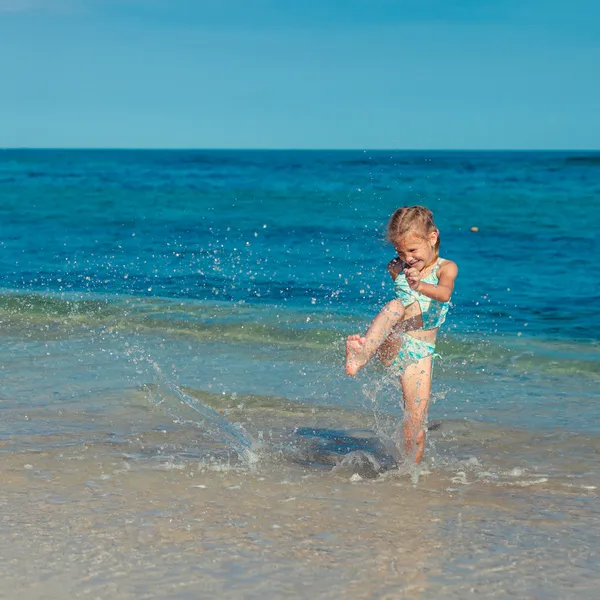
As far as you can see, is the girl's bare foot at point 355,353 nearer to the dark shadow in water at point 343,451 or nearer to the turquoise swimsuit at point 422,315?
the turquoise swimsuit at point 422,315

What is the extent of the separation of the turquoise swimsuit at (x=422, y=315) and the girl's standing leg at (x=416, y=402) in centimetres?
4

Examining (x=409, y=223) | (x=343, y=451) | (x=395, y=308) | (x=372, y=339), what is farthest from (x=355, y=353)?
(x=343, y=451)

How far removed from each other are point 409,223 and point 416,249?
5.8 inches

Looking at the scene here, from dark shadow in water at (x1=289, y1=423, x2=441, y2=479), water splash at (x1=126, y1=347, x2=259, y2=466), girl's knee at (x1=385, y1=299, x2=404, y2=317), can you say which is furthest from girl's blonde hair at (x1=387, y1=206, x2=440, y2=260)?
water splash at (x1=126, y1=347, x2=259, y2=466)

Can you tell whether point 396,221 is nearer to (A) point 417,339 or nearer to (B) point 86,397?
(A) point 417,339

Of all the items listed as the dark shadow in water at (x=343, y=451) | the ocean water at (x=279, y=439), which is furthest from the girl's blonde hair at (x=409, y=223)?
the dark shadow in water at (x=343, y=451)

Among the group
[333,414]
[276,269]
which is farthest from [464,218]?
[333,414]

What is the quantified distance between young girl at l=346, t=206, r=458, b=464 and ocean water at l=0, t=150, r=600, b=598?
34 centimetres

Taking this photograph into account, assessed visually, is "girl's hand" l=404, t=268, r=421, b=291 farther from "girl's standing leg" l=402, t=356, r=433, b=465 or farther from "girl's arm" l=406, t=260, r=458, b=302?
"girl's standing leg" l=402, t=356, r=433, b=465

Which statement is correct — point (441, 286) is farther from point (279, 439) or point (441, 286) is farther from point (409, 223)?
point (279, 439)

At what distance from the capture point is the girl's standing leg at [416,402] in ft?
15.9

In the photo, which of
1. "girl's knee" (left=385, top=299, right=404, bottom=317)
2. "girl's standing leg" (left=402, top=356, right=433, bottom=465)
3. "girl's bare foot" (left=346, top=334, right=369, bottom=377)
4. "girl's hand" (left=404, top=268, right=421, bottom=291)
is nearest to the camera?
"girl's bare foot" (left=346, top=334, right=369, bottom=377)

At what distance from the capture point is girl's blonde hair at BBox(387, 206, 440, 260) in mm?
4711

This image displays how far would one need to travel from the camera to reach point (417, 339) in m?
4.91
